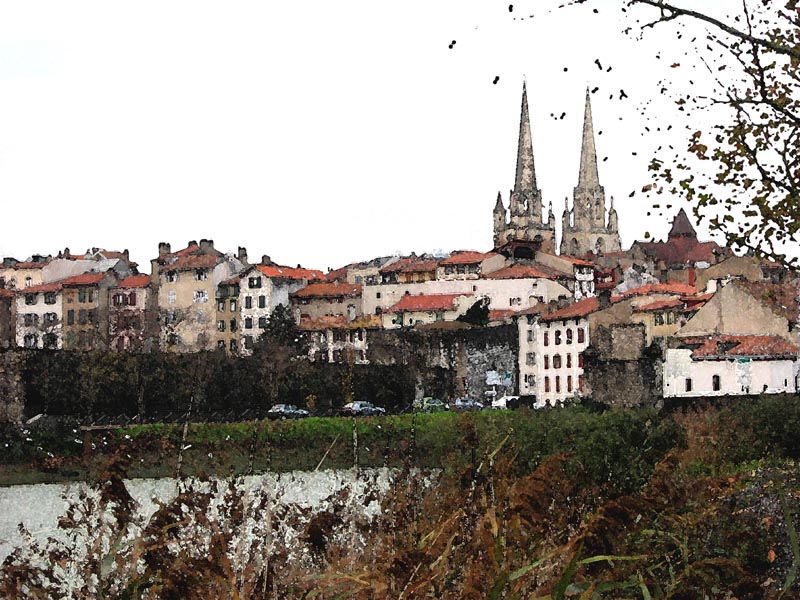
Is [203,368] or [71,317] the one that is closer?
[203,368]

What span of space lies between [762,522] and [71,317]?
273 feet

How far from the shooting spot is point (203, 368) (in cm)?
6531

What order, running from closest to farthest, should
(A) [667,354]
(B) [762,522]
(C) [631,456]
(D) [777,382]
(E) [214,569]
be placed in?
(E) [214,569]
(B) [762,522]
(C) [631,456]
(D) [777,382]
(A) [667,354]

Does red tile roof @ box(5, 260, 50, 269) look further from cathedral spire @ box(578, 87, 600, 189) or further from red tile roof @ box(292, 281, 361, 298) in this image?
cathedral spire @ box(578, 87, 600, 189)

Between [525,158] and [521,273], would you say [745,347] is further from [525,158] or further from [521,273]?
[525,158]

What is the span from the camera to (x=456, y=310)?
85062 millimetres

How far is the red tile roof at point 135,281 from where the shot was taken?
94.5 m

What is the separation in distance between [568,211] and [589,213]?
251cm

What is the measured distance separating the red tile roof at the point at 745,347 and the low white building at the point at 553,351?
16.8 metres

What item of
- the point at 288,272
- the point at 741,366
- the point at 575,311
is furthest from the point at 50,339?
the point at 741,366

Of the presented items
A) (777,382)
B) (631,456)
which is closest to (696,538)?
(631,456)

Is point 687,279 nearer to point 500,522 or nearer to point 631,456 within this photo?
point 631,456

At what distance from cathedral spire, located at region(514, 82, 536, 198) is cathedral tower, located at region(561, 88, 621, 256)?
10.2m

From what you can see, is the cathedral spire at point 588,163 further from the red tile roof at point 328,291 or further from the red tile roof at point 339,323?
the red tile roof at point 339,323
